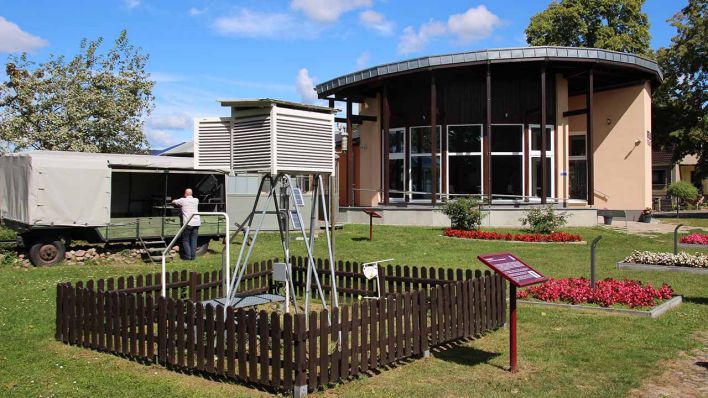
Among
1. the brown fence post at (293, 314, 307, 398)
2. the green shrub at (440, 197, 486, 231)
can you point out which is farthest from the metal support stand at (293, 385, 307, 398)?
the green shrub at (440, 197, 486, 231)

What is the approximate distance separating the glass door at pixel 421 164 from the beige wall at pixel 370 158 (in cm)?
182

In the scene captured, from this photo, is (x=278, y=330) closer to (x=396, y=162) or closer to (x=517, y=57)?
(x=517, y=57)

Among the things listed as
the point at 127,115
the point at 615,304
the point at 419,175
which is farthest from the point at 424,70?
the point at 615,304

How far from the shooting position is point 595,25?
36.3 m

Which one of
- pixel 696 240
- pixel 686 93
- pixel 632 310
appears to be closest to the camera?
pixel 632 310

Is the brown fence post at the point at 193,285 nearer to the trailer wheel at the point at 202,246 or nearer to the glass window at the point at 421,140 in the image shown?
the trailer wheel at the point at 202,246

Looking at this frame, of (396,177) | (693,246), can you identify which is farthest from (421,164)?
(693,246)

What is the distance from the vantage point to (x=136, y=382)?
5.83m

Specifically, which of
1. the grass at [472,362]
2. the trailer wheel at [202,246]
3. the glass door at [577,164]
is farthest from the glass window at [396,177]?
the grass at [472,362]

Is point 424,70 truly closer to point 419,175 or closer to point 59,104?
point 419,175

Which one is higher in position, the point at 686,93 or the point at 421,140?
the point at 686,93

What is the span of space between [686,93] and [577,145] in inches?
412

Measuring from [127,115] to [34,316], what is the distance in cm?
2081

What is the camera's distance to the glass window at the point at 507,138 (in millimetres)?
24156
